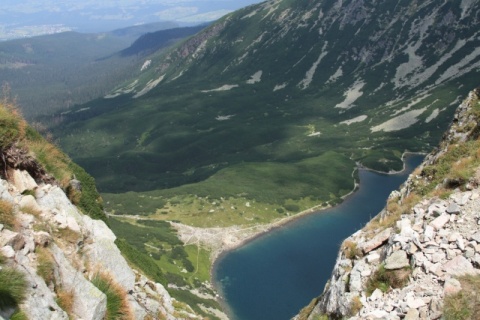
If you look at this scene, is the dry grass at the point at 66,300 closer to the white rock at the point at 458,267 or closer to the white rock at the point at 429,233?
the white rock at the point at 458,267

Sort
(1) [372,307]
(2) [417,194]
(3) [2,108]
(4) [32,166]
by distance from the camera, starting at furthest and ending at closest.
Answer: (2) [417,194], (4) [32,166], (3) [2,108], (1) [372,307]

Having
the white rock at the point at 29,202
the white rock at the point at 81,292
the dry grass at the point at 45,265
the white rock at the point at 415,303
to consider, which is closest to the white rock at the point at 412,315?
the white rock at the point at 415,303

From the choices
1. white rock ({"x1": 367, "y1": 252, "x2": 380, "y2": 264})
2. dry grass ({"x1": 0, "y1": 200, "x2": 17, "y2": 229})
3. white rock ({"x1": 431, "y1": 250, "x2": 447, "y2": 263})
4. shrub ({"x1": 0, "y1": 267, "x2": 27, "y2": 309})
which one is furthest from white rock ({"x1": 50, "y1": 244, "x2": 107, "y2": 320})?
white rock ({"x1": 431, "y1": 250, "x2": 447, "y2": 263})

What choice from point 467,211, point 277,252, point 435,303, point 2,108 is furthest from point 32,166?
point 277,252

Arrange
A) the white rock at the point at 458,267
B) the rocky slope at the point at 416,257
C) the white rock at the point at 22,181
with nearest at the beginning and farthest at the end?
the white rock at the point at 458,267
the rocky slope at the point at 416,257
the white rock at the point at 22,181

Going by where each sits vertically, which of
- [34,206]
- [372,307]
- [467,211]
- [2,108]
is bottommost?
[372,307]

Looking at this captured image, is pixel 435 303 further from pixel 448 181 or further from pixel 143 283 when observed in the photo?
pixel 143 283

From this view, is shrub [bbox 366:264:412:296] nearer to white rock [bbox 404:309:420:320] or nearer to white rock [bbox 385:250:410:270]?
white rock [bbox 385:250:410:270]
